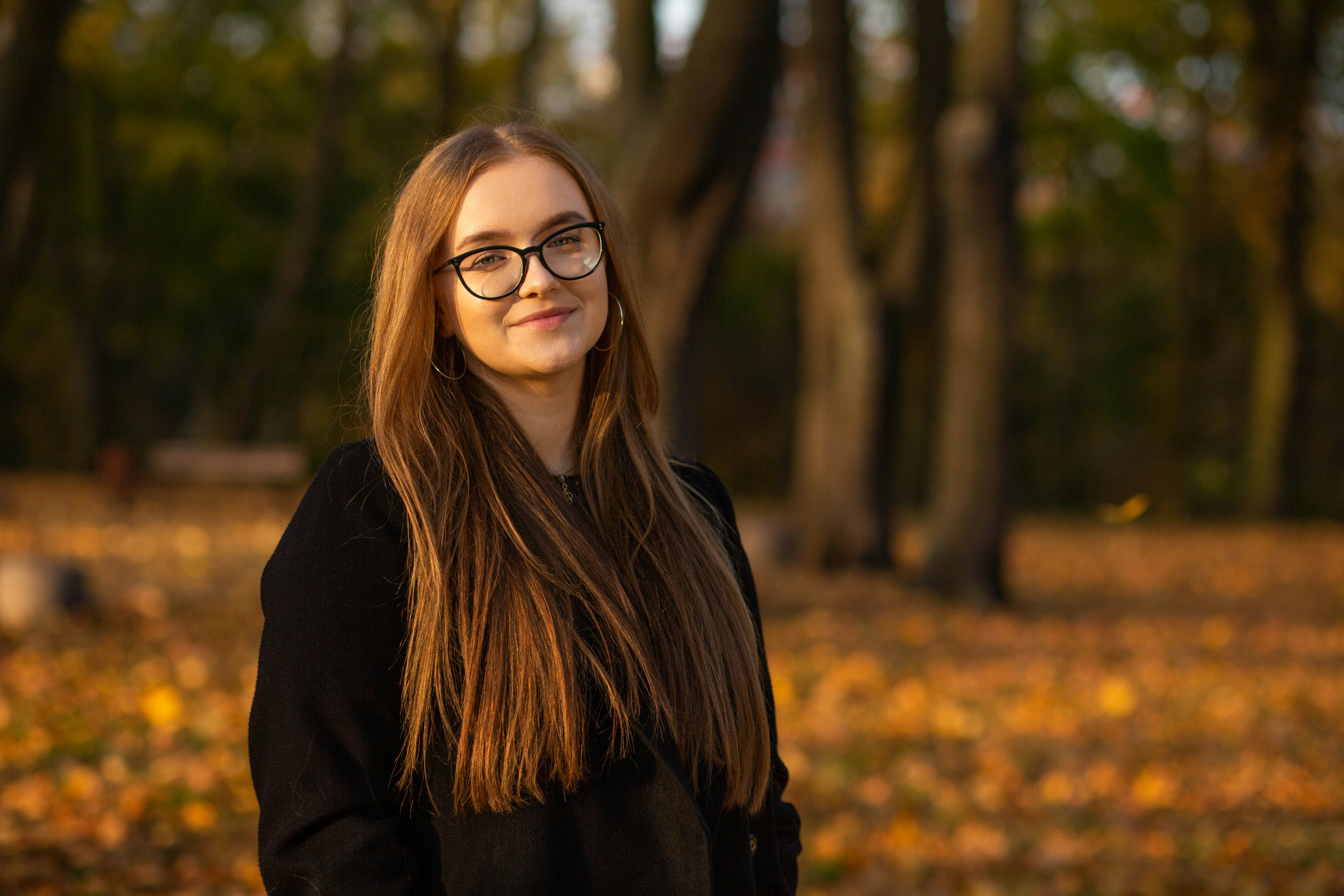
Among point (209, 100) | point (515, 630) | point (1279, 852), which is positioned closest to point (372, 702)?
point (515, 630)

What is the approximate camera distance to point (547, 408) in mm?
1969

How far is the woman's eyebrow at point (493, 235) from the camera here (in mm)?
1852

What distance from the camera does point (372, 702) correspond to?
5.59 ft

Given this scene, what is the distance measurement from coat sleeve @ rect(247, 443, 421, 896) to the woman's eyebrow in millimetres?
404

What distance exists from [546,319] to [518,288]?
0.06 m

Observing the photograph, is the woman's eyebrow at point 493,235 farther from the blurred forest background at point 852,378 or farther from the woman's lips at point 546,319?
the blurred forest background at point 852,378

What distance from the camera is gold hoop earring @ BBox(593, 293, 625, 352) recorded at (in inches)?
80.4

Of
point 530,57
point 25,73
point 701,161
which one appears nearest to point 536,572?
point 701,161

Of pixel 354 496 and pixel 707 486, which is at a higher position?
pixel 354 496

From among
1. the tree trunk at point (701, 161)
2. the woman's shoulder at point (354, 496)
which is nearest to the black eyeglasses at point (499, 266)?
the woman's shoulder at point (354, 496)

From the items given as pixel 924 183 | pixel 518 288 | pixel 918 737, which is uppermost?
pixel 924 183

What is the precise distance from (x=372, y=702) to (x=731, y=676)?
0.55 metres

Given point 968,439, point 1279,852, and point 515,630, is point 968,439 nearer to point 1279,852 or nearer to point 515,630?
point 1279,852

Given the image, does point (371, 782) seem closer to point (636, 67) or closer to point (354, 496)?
point (354, 496)
